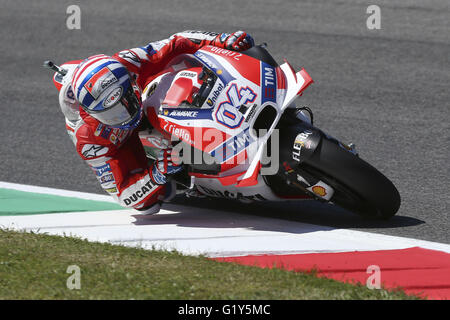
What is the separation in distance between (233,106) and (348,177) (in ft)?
3.34

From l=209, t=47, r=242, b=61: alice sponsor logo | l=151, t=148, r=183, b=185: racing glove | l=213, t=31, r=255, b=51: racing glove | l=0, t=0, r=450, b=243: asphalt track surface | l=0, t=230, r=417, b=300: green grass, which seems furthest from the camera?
l=0, t=0, r=450, b=243: asphalt track surface

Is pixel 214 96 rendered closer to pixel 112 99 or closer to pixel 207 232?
pixel 112 99

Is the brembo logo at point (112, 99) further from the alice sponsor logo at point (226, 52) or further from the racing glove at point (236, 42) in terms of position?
the racing glove at point (236, 42)

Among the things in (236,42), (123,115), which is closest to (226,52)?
(236,42)

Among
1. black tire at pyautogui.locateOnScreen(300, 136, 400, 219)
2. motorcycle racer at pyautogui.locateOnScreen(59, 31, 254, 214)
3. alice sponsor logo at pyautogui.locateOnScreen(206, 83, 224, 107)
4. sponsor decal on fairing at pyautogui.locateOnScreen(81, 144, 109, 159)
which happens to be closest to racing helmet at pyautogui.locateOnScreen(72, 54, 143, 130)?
motorcycle racer at pyautogui.locateOnScreen(59, 31, 254, 214)

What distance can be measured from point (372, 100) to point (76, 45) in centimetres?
550

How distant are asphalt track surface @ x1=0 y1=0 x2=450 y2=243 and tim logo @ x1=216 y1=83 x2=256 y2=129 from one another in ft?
3.39

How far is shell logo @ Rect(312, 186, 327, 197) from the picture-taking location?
6434mm

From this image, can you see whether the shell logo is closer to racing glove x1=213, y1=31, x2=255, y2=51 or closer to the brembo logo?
racing glove x1=213, y1=31, x2=255, y2=51

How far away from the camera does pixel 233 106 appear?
646 cm

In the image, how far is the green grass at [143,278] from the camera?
487cm

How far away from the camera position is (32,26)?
49.2 ft

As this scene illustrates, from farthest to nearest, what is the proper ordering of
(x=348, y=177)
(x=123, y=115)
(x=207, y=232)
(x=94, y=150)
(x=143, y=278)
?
(x=94, y=150), (x=207, y=232), (x=123, y=115), (x=348, y=177), (x=143, y=278)
